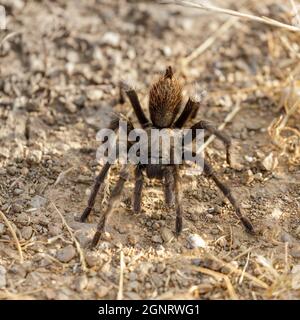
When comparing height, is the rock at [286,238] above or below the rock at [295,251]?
above

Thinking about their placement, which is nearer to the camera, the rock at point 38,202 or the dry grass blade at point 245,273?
the dry grass blade at point 245,273

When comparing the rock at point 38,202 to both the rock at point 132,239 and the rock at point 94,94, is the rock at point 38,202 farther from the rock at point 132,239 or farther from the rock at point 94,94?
the rock at point 94,94

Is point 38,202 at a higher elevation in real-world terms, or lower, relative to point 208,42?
lower

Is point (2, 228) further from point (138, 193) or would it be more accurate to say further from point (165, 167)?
point (165, 167)

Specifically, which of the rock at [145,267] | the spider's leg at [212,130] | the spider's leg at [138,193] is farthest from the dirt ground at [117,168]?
the spider's leg at [212,130]

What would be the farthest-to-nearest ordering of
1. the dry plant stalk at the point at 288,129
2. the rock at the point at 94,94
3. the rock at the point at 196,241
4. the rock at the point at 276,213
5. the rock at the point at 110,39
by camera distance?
the rock at the point at 110,39 → the rock at the point at 94,94 → the dry plant stalk at the point at 288,129 → the rock at the point at 276,213 → the rock at the point at 196,241

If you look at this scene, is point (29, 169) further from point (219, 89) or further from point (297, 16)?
point (297, 16)

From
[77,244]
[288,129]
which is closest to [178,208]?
[77,244]

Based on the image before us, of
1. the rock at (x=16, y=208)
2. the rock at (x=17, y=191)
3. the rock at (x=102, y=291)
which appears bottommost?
the rock at (x=102, y=291)

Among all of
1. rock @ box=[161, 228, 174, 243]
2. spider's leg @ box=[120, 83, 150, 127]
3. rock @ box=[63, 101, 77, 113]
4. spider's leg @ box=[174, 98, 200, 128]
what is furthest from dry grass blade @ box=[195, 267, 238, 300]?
rock @ box=[63, 101, 77, 113]
